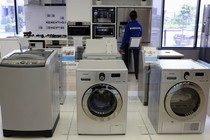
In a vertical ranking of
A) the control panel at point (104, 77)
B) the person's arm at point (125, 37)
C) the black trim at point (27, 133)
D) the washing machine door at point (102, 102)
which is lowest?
the black trim at point (27, 133)

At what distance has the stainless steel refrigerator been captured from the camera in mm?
6477

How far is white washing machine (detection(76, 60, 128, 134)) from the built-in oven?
11.8 ft

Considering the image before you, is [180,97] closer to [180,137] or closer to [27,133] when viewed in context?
[180,137]

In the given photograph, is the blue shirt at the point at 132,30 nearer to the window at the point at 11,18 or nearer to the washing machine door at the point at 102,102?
the washing machine door at the point at 102,102

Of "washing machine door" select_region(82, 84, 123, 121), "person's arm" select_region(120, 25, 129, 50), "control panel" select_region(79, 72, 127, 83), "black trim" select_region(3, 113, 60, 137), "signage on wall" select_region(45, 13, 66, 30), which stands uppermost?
"signage on wall" select_region(45, 13, 66, 30)

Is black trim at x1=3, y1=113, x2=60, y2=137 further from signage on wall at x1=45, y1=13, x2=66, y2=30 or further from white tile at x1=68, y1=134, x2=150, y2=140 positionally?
signage on wall at x1=45, y1=13, x2=66, y2=30

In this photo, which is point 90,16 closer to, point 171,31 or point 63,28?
point 63,28

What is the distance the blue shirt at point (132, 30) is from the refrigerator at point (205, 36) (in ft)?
8.84

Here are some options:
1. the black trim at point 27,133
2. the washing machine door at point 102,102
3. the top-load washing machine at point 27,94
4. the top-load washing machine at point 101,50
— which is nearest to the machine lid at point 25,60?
the top-load washing machine at point 27,94

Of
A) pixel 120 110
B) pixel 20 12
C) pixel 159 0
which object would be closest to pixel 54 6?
pixel 20 12

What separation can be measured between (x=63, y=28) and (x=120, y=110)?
5453 mm

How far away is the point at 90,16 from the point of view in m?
6.50

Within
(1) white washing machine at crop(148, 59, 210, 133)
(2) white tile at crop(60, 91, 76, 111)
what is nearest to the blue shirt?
(2) white tile at crop(60, 91, 76, 111)

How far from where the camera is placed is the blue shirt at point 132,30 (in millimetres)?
5961
